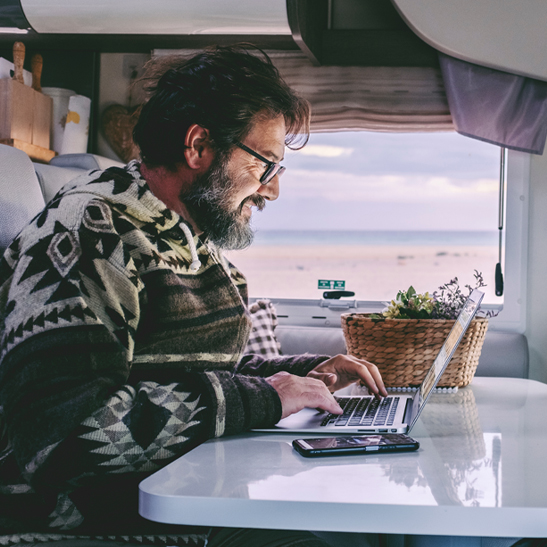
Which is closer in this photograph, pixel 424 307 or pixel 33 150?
pixel 424 307

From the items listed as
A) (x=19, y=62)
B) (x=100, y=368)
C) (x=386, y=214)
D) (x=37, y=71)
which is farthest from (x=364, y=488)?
(x=37, y=71)

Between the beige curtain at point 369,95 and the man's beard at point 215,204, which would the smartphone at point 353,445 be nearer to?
the man's beard at point 215,204

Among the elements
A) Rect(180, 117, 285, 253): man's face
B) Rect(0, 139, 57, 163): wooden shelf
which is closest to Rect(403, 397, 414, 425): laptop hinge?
Rect(180, 117, 285, 253): man's face

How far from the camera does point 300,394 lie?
0.98 meters

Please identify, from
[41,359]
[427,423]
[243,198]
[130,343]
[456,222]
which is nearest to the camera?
[41,359]

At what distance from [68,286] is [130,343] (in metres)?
0.14

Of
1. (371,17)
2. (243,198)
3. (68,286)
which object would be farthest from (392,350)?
(371,17)

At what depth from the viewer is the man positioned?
798 mm

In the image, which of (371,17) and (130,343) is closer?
(130,343)

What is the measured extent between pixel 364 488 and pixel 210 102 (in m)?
0.86

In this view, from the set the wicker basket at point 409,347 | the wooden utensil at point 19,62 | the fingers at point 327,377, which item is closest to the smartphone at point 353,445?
the fingers at point 327,377

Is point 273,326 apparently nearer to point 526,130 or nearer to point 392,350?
point 392,350

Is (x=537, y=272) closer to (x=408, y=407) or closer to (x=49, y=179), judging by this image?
(x=408, y=407)

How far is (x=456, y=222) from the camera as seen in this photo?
2.39 metres
